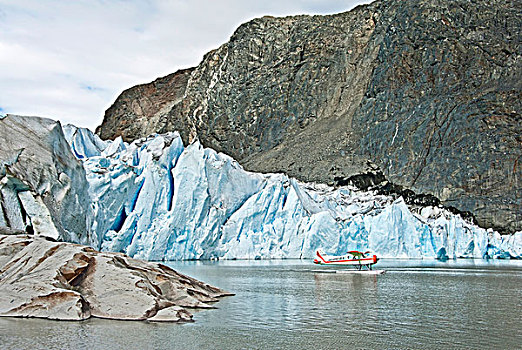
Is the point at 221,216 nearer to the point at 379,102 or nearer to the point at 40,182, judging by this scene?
the point at 40,182

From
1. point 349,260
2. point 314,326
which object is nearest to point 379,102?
point 349,260

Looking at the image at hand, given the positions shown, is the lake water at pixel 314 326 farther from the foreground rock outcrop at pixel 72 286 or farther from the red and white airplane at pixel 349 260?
the red and white airplane at pixel 349 260

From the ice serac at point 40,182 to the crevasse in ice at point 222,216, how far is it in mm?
4584

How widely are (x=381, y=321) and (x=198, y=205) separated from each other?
61.1 ft

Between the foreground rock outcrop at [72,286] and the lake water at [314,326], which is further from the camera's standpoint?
the foreground rock outcrop at [72,286]

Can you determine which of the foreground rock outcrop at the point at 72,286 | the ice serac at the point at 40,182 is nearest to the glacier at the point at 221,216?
the ice serac at the point at 40,182

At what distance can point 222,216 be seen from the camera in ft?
100

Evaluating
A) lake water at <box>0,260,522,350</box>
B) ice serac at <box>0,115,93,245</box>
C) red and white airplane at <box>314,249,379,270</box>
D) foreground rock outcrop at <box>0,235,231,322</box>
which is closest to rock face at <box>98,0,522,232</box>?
red and white airplane at <box>314,249,379,270</box>

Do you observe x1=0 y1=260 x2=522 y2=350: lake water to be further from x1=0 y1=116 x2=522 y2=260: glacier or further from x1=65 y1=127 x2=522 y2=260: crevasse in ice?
x1=65 y1=127 x2=522 y2=260: crevasse in ice

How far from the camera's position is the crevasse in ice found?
26.3 meters

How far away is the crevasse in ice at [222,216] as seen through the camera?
1036 inches

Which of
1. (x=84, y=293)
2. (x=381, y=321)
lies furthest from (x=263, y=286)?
(x=84, y=293)

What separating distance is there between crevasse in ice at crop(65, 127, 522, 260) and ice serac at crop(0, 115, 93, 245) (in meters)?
4.58

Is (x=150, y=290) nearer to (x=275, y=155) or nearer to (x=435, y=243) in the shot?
(x=435, y=243)
